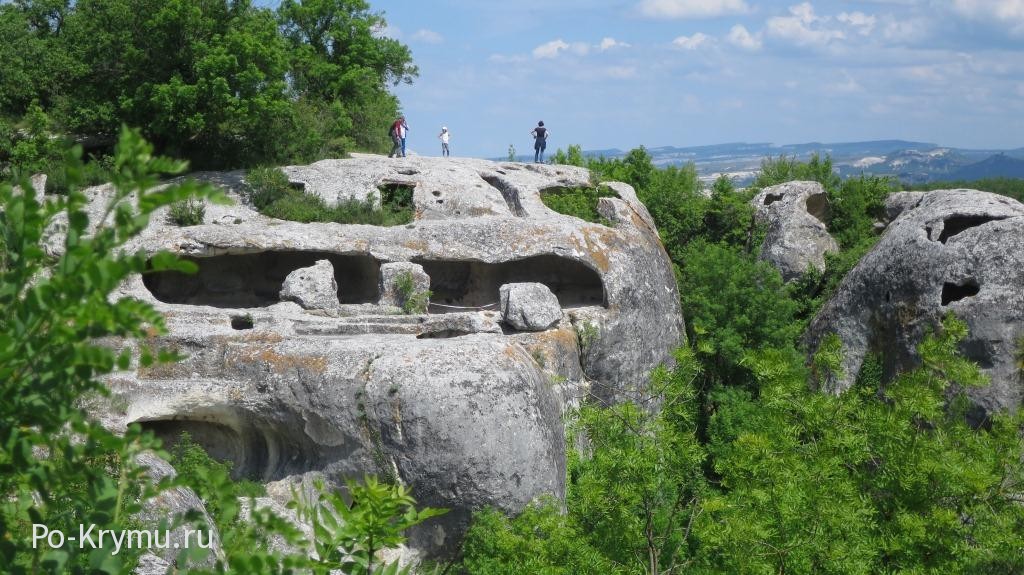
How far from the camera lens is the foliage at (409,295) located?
18.2 metres

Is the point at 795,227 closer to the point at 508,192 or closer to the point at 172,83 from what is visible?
the point at 508,192

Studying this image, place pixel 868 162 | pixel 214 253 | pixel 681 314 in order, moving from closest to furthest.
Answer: pixel 214 253, pixel 681 314, pixel 868 162

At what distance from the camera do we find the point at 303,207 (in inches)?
809

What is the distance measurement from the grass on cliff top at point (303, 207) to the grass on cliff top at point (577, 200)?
13.1 feet

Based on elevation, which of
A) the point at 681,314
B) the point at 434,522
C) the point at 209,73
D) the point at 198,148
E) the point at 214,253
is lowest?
the point at 434,522

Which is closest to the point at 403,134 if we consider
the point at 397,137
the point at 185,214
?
the point at 397,137

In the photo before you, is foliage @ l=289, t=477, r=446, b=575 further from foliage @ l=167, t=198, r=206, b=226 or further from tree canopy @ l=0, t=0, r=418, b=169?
tree canopy @ l=0, t=0, r=418, b=169

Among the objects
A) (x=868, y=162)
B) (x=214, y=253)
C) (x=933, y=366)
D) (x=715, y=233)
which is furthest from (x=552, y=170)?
(x=868, y=162)

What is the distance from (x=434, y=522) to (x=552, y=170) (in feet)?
44.5

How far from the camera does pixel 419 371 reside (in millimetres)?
14109

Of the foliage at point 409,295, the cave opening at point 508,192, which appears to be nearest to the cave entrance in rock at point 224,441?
the foliage at point 409,295

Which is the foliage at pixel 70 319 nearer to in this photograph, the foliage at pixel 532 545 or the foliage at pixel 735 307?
the foliage at pixel 532 545

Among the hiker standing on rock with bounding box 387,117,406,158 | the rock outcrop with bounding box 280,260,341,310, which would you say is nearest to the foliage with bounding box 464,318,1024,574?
the rock outcrop with bounding box 280,260,341,310

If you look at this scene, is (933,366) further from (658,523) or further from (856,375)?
(856,375)
